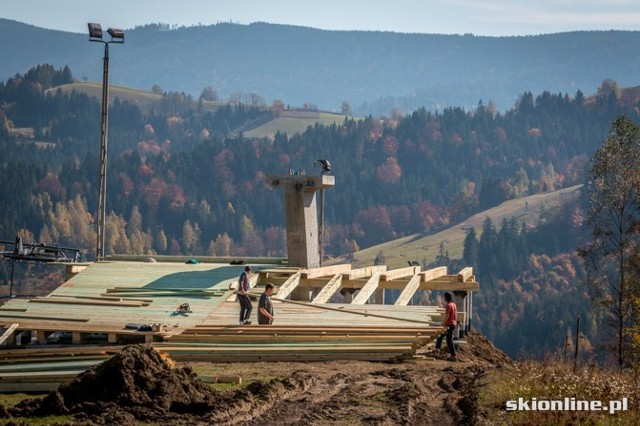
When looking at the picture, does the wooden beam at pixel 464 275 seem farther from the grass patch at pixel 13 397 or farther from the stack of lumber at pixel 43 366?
the grass patch at pixel 13 397

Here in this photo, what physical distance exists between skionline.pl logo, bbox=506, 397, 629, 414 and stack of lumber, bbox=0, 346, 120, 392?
7.64m

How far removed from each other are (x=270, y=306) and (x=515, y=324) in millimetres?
154233

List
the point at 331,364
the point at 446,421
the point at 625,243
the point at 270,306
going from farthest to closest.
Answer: the point at 625,243
the point at 270,306
the point at 331,364
the point at 446,421

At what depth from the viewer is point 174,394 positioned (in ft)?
65.4

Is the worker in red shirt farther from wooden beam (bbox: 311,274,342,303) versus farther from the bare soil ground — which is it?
wooden beam (bbox: 311,274,342,303)

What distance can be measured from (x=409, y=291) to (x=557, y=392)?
14848 mm

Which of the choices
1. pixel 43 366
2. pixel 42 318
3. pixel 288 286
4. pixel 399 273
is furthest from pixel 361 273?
pixel 43 366

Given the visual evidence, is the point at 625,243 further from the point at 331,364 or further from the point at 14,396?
the point at 14,396

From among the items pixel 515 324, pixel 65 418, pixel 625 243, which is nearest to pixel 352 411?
pixel 65 418

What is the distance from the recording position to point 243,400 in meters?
20.0

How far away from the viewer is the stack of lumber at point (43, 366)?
2261cm

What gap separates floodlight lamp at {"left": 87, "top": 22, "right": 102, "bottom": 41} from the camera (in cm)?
4662

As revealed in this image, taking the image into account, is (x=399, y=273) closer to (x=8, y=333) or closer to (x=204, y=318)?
(x=204, y=318)

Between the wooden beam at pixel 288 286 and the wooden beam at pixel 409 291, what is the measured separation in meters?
2.88
